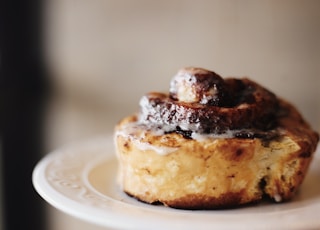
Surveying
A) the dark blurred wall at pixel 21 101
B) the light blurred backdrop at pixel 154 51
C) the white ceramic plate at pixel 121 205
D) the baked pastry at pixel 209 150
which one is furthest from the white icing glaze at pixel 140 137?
the dark blurred wall at pixel 21 101

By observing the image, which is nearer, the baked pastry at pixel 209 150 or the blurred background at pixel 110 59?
the baked pastry at pixel 209 150

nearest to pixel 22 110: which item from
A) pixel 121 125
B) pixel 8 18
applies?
pixel 8 18

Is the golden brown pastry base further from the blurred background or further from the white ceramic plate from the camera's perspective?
the blurred background

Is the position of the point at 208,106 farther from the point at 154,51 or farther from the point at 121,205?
the point at 154,51

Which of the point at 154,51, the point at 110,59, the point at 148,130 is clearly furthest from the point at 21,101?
the point at 148,130

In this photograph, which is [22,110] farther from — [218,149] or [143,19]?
[218,149]

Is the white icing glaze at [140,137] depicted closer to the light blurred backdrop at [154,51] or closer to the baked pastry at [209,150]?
the baked pastry at [209,150]
